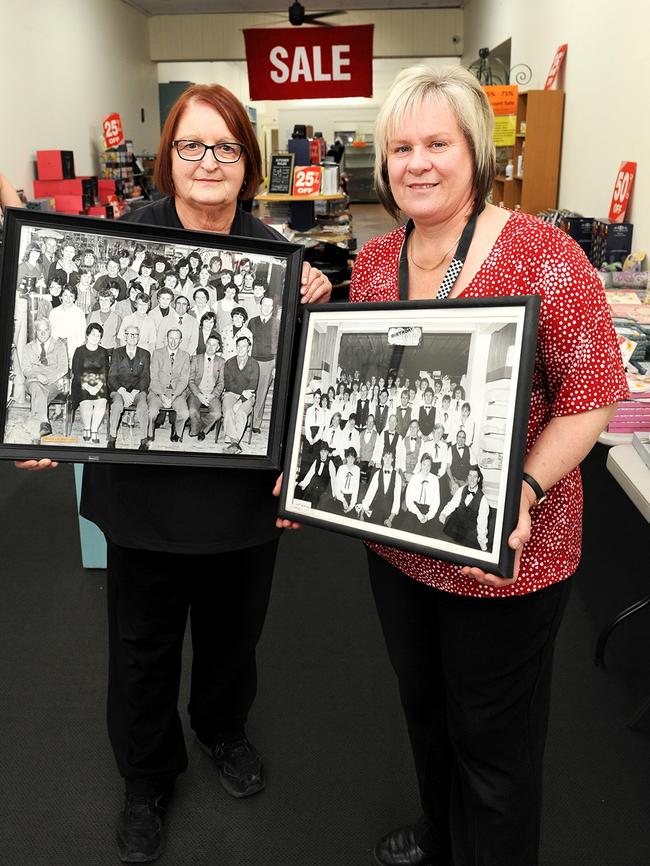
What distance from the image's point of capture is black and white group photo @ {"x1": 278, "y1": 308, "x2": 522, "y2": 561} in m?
1.16

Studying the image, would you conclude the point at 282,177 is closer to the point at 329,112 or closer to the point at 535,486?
the point at 535,486

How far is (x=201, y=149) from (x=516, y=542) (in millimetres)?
963

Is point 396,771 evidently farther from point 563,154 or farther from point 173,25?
point 173,25

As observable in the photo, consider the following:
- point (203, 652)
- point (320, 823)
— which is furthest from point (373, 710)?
point (203, 652)

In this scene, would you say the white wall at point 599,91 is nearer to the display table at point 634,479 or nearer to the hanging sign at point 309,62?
the display table at point 634,479

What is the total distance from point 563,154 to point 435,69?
5768mm

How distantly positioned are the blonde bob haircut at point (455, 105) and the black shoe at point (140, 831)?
5.21ft

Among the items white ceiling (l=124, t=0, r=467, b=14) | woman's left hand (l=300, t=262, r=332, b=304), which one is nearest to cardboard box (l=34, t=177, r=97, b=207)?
white ceiling (l=124, t=0, r=467, b=14)

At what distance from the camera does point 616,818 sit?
1986 millimetres

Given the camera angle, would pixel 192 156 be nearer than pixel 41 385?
No

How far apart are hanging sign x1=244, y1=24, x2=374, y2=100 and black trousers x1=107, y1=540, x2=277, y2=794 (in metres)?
10.4

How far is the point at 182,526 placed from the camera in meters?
1.60

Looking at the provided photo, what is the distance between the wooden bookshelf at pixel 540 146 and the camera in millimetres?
6430

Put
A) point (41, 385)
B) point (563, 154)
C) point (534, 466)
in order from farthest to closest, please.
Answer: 1. point (563, 154)
2. point (41, 385)
3. point (534, 466)
